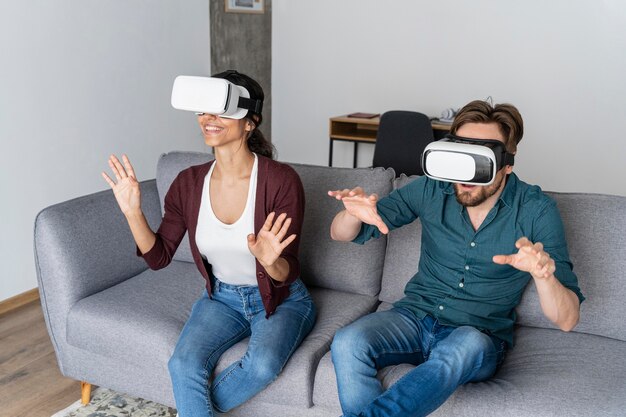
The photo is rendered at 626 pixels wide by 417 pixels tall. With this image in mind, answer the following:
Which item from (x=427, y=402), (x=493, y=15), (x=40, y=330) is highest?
(x=493, y=15)

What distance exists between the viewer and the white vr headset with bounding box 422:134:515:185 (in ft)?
4.80

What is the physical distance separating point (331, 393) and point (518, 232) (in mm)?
676

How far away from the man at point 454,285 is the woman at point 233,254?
187mm

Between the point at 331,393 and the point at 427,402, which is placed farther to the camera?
the point at 331,393

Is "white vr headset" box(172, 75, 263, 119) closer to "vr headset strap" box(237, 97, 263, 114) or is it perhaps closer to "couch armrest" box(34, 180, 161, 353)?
"vr headset strap" box(237, 97, 263, 114)

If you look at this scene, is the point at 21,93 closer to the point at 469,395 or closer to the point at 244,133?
the point at 244,133

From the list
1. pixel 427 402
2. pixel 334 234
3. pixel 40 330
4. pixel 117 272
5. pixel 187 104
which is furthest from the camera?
pixel 40 330

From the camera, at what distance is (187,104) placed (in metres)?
1.72

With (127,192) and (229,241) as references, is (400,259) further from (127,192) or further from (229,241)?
(127,192)

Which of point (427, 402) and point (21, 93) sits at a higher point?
point (21, 93)

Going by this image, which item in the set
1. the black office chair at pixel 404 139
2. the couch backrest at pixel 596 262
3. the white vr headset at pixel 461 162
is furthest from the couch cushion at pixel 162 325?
the black office chair at pixel 404 139

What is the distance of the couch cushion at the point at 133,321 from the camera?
1956 millimetres

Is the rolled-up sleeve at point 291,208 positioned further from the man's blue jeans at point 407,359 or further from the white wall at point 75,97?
the white wall at point 75,97

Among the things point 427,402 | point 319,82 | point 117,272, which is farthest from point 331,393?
point 319,82
